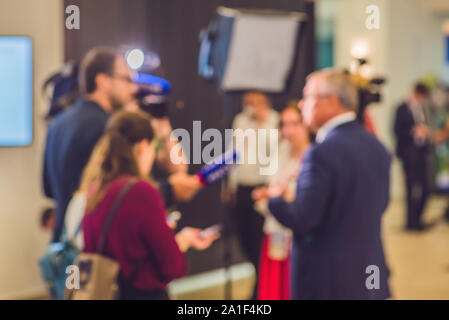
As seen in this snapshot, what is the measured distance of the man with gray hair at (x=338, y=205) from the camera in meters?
2.70

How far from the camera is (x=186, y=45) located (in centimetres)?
472

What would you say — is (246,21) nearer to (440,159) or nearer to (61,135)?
(61,135)

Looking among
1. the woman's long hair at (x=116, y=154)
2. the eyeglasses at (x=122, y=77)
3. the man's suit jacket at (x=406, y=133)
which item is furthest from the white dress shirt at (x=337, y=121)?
the man's suit jacket at (x=406, y=133)

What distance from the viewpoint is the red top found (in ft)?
8.12

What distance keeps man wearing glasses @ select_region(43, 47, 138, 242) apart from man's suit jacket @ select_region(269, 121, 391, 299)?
2.78ft

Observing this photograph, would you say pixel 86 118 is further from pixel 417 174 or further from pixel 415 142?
pixel 417 174

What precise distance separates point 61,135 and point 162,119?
455mm

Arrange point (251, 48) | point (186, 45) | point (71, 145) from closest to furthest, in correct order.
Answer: point (71, 145)
point (251, 48)
point (186, 45)

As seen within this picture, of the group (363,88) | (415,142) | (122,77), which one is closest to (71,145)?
(122,77)

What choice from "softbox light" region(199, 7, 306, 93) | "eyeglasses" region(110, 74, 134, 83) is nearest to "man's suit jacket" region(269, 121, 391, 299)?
"softbox light" region(199, 7, 306, 93)

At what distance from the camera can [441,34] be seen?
12.4 meters

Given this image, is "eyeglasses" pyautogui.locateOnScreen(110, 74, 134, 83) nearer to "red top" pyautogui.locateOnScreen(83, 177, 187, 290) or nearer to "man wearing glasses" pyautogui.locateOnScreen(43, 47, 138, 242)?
"man wearing glasses" pyautogui.locateOnScreen(43, 47, 138, 242)

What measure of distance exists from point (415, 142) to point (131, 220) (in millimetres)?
5652
